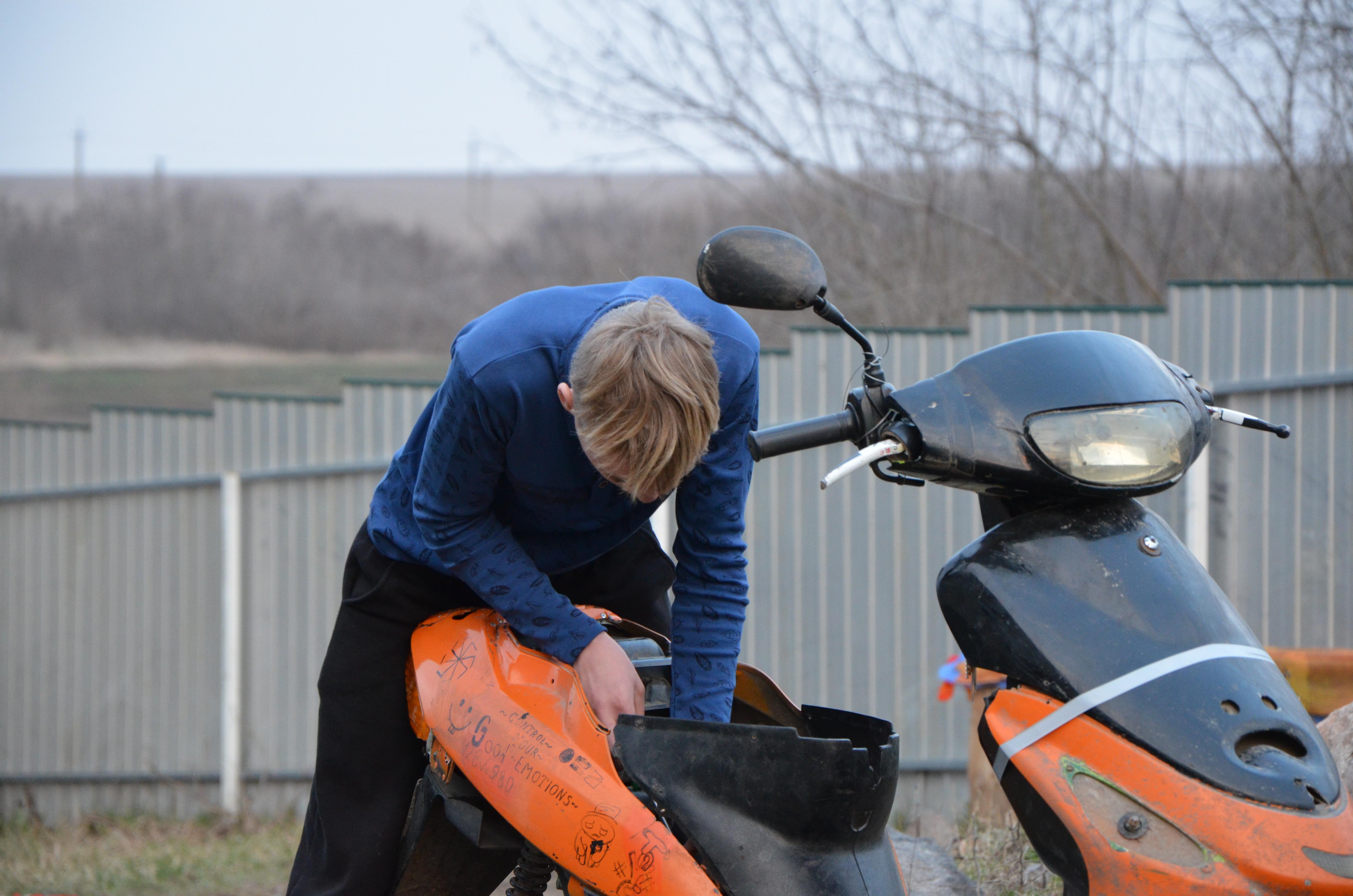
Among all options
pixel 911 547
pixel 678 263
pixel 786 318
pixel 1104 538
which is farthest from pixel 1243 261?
pixel 1104 538

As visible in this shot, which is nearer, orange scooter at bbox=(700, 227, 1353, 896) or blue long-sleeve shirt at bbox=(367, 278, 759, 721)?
orange scooter at bbox=(700, 227, 1353, 896)

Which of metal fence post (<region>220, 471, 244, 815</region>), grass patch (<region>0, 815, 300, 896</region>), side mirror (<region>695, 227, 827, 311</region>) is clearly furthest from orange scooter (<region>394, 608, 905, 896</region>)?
metal fence post (<region>220, 471, 244, 815</region>)

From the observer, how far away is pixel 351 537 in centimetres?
610

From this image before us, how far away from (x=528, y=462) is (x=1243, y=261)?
26.3ft

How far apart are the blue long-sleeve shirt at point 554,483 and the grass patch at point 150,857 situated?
7.17ft

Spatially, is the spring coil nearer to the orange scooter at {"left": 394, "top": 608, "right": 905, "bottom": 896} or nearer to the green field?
the orange scooter at {"left": 394, "top": 608, "right": 905, "bottom": 896}

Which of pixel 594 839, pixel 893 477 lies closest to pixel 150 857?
pixel 594 839

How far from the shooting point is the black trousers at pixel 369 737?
2049 mm

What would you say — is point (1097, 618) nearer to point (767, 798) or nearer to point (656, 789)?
point (767, 798)

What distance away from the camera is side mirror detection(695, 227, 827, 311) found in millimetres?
1581

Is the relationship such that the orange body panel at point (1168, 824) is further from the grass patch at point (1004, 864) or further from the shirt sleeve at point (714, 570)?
the grass patch at point (1004, 864)

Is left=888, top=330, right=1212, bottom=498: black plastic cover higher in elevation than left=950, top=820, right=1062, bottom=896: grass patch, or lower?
higher

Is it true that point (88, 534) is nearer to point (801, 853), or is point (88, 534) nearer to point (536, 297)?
point (536, 297)

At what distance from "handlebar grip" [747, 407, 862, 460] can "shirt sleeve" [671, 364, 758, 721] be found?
0.47 feet
